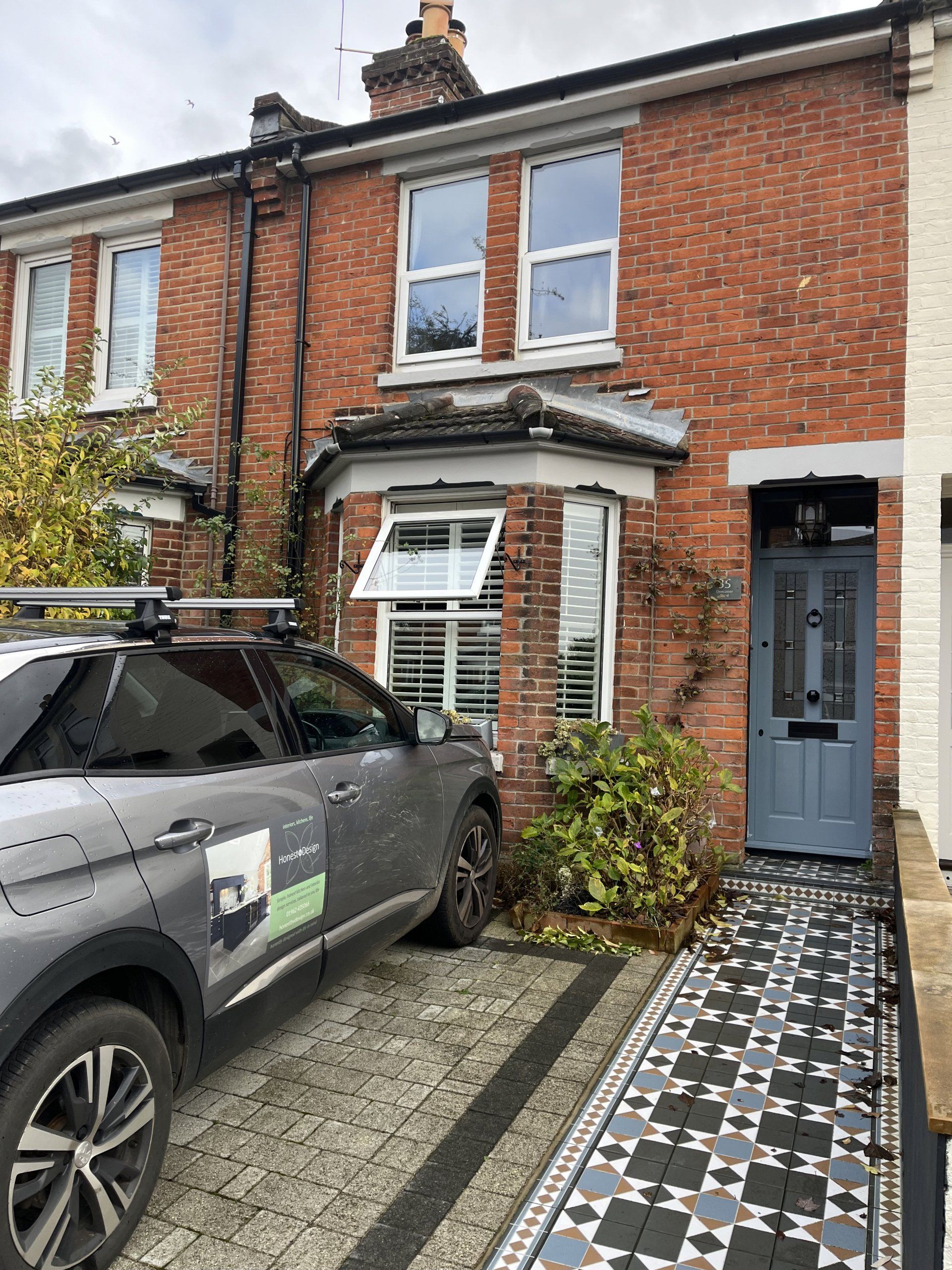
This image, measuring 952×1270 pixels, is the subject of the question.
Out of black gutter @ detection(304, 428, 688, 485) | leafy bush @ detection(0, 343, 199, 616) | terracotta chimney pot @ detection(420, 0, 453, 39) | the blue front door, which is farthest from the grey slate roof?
terracotta chimney pot @ detection(420, 0, 453, 39)

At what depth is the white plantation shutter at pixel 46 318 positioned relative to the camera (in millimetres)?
10133

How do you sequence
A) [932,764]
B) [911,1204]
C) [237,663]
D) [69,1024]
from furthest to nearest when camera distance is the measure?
[932,764] < [237,663] < [911,1204] < [69,1024]

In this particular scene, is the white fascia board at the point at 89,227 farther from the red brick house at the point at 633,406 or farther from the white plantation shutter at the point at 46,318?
the red brick house at the point at 633,406

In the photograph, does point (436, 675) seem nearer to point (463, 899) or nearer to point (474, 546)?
point (474, 546)

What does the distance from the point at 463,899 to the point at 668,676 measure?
2.77 metres

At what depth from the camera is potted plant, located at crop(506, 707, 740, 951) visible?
5445mm

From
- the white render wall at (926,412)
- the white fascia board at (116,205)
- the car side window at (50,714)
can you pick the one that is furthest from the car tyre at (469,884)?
the white fascia board at (116,205)

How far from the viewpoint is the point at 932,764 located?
6.49 metres

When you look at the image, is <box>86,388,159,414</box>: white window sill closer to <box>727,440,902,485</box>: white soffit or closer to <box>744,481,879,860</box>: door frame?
<box>727,440,902,485</box>: white soffit

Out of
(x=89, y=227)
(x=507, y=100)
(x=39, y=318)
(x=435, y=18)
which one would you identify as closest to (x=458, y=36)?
(x=435, y=18)

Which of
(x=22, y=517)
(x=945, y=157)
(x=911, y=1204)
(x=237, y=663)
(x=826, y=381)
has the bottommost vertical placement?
(x=911, y=1204)

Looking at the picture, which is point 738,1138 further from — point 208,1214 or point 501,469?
point 501,469

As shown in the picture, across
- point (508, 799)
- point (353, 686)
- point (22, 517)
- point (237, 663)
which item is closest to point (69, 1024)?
point (237, 663)

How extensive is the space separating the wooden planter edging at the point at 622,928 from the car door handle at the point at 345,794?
2.18 meters
